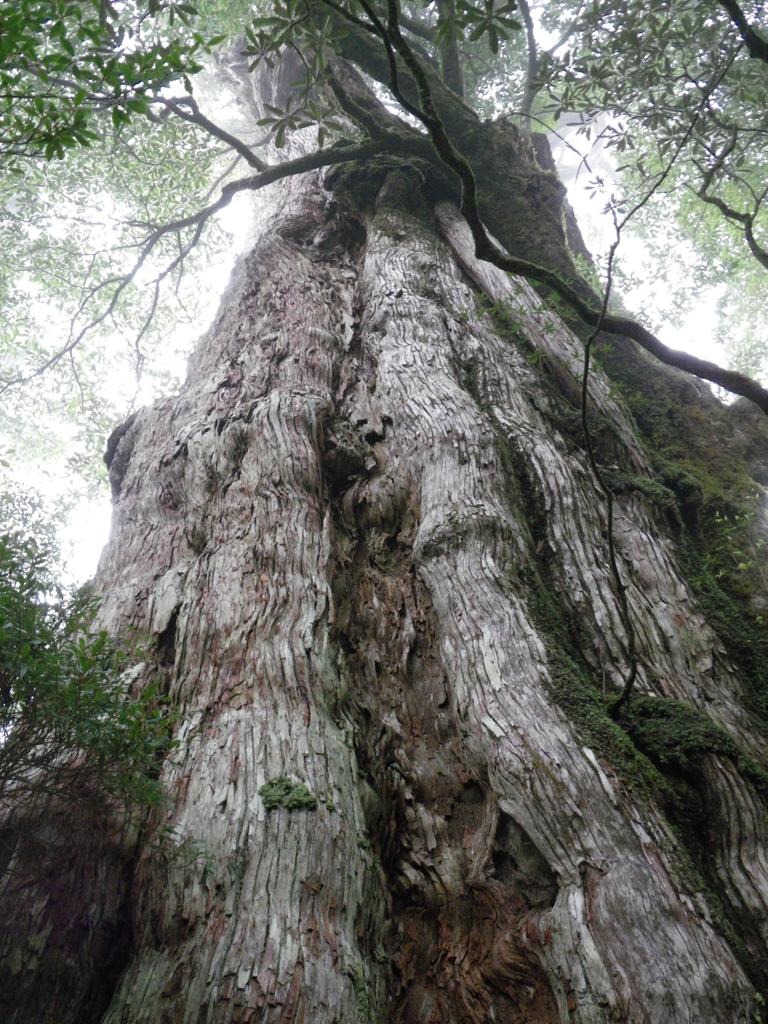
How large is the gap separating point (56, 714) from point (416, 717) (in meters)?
1.56

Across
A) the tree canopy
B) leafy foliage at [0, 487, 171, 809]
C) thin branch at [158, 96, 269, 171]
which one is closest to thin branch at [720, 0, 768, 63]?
the tree canopy

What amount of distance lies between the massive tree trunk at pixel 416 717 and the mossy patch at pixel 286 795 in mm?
12

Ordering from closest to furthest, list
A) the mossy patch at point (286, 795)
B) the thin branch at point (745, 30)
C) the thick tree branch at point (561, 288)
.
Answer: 1. the mossy patch at point (286, 795)
2. the thick tree branch at point (561, 288)
3. the thin branch at point (745, 30)

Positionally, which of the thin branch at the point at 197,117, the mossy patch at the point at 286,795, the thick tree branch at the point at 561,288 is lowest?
the mossy patch at the point at 286,795

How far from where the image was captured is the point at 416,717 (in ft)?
10.3

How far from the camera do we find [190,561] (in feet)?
12.0

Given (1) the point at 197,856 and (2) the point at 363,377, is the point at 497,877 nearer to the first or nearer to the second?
(1) the point at 197,856

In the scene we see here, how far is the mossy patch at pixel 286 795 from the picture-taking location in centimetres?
244

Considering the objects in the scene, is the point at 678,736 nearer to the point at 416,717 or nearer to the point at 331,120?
the point at 416,717

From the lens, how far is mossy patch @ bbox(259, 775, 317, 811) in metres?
2.44

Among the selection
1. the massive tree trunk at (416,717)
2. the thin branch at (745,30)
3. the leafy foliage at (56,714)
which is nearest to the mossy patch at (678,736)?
the massive tree trunk at (416,717)

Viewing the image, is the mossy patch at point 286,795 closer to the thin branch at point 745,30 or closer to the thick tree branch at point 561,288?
the thick tree branch at point 561,288

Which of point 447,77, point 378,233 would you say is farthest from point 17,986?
point 447,77

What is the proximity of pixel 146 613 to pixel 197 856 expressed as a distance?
4.50ft
